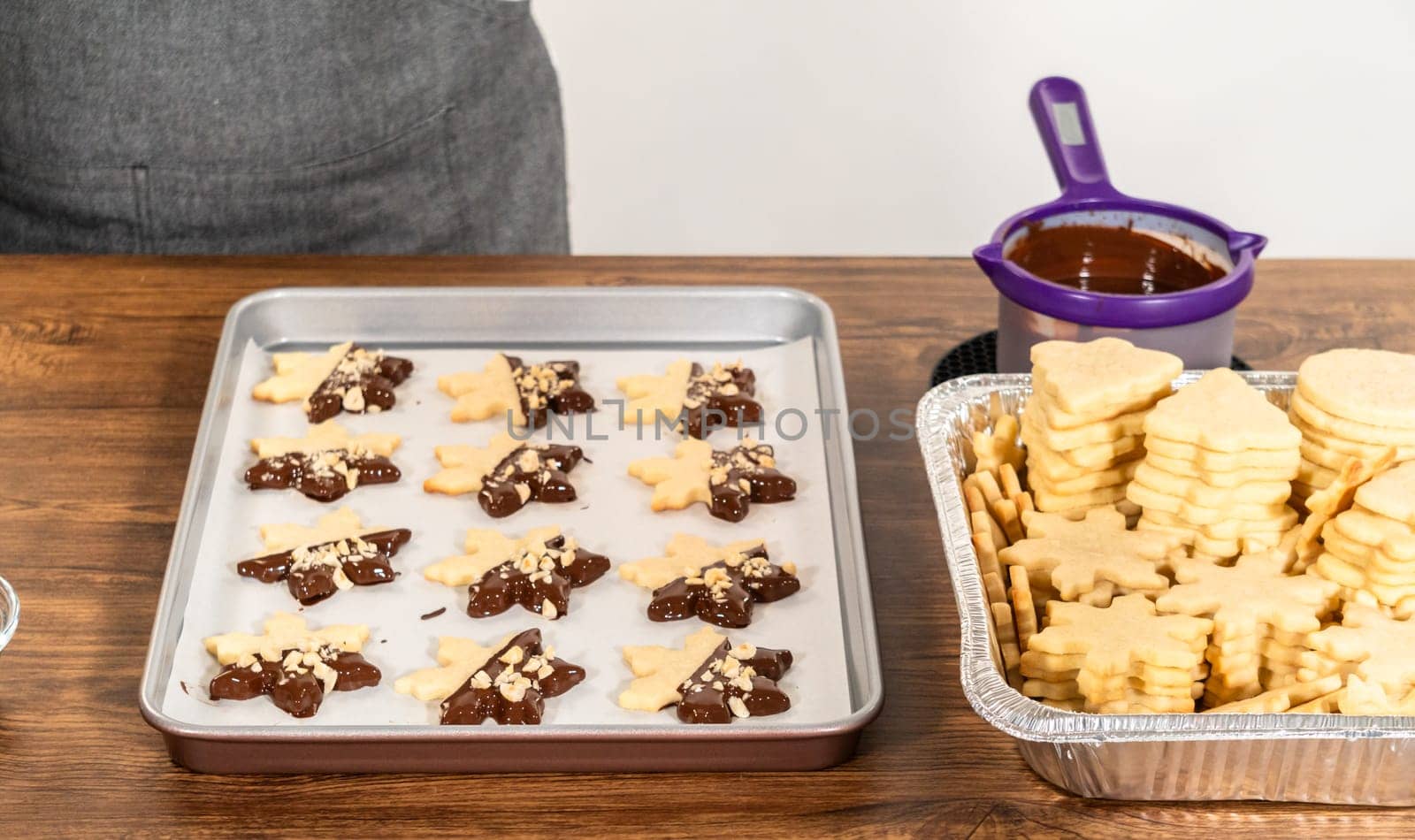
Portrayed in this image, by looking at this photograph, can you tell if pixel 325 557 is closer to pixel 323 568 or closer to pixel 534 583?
pixel 323 568

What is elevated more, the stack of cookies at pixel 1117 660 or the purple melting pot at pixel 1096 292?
the purple melting pot at pixel 1096 292

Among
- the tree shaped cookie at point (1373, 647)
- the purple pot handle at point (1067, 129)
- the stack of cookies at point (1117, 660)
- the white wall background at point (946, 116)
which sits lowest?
the white wall background at point (946, 116)

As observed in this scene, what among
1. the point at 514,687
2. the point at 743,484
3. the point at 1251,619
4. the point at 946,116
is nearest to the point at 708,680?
the point at 514,687

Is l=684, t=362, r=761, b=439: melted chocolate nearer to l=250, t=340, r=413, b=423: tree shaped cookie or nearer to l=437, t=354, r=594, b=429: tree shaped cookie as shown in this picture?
l=437, t=354, r=594, b=429: tree shaped cookie

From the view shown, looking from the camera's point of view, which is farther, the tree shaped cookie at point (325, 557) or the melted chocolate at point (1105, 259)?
the melted chocolate at point (1105, 259)

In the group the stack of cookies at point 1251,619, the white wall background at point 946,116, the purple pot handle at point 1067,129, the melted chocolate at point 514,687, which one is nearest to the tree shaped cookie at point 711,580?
the melted chocolate at point 514,687

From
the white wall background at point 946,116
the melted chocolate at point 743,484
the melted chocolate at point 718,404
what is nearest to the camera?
the melted chocolate at point 743,484

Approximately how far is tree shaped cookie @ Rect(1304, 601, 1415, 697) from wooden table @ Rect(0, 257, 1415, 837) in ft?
→ 0.38

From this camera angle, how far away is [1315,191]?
298 centimetres

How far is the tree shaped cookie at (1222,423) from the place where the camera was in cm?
94

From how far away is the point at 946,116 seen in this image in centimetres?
285

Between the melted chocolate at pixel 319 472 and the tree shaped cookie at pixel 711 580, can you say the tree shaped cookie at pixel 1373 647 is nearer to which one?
the tree shaped cookie at pixel 711 580

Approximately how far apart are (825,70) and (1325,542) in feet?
6.56

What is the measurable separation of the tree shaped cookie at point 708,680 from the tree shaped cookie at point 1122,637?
197 millimetres
